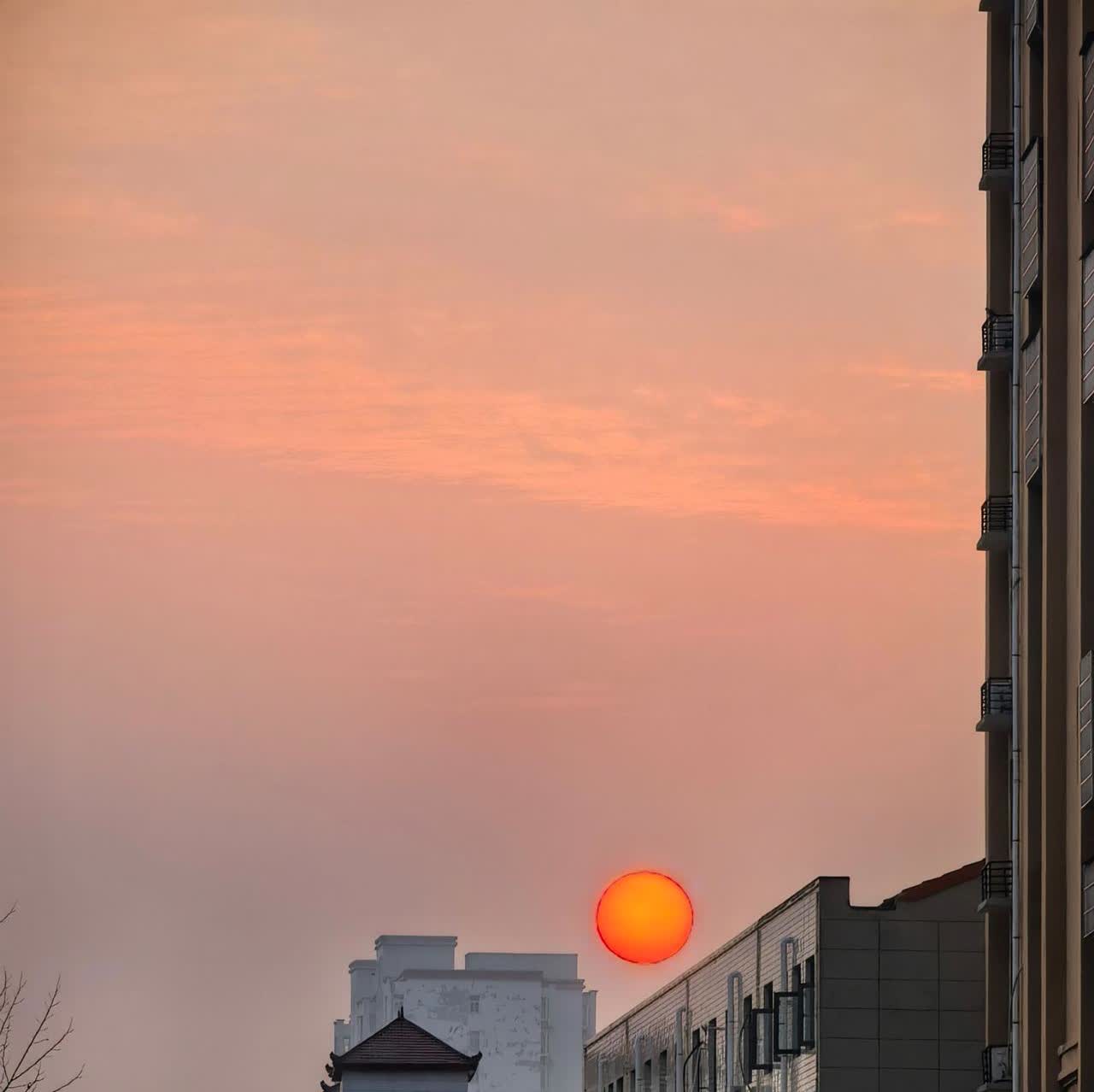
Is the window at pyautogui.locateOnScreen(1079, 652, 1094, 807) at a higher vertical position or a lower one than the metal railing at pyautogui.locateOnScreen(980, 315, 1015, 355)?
lower

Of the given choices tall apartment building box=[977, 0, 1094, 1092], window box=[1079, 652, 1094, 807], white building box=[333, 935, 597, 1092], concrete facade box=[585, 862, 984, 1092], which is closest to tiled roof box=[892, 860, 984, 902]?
concrete facade box=[585, 862, 984, 1092]

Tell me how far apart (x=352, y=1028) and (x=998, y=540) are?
9717 centimetres

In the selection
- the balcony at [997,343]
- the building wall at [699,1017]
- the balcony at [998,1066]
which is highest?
the balcony at [997,343]

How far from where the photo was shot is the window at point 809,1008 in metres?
50.3

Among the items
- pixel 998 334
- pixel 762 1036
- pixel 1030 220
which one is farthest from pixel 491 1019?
pixel 1030 220

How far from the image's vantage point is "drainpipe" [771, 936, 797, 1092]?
52.0 m

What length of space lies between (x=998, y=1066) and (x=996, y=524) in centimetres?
917

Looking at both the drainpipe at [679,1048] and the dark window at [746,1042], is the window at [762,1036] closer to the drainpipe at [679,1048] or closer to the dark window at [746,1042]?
the dark window at [746,1042]

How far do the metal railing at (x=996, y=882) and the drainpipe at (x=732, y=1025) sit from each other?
16789 mm

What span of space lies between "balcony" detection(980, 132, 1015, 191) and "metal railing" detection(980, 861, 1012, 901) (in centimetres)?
1175

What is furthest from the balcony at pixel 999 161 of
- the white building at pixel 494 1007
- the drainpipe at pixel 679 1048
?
the white building at pixel 494 1007

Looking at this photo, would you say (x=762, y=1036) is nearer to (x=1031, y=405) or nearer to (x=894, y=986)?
(x=894, y=986)

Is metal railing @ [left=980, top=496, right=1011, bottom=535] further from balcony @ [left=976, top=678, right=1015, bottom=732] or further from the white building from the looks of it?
the white building

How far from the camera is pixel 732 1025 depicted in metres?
56.6
